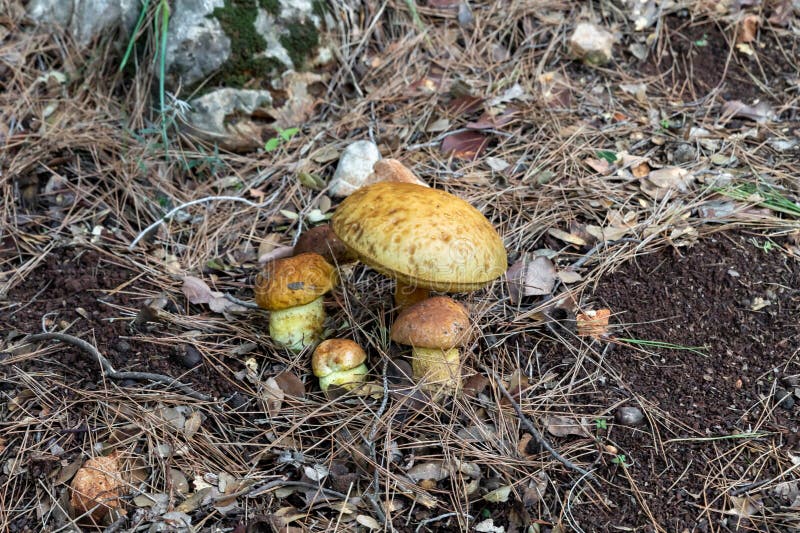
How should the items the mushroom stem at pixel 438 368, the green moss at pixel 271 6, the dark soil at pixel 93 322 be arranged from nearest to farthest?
the mushroom stem at pixel 438 368 → the dark soil at pixel 93 322 → the green moss at pixel 271 6

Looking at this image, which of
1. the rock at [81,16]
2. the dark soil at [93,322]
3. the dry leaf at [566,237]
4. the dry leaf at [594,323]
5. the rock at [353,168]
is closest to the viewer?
the dark soil at [93,322]

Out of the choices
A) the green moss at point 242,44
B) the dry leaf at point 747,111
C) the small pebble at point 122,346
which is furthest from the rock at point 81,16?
the dry leaf at point 747,111

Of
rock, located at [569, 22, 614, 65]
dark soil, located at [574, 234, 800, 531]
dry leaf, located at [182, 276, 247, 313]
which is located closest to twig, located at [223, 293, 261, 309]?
dry leaf, located at [182, 276, 247, 313]

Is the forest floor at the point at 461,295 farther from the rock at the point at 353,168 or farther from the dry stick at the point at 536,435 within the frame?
the rock at the point at 353,168

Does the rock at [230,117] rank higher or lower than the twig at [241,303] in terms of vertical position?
higher

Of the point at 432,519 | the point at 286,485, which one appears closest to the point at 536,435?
the point at 432,519

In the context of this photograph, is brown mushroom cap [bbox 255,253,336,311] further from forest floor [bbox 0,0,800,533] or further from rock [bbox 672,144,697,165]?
rock [bbox 672,144,697,165]

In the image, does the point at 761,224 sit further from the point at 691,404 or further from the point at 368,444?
the point at 368,444
